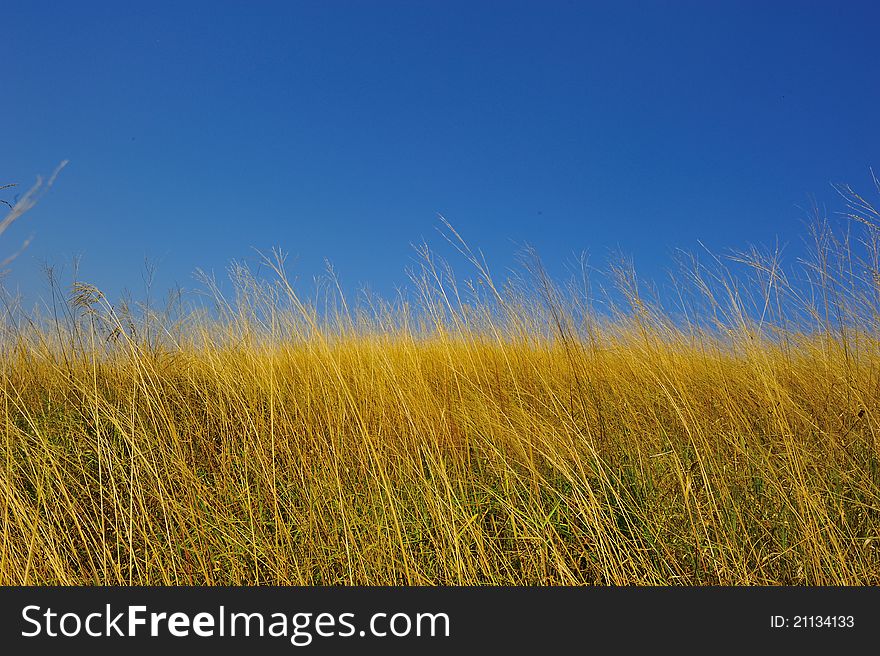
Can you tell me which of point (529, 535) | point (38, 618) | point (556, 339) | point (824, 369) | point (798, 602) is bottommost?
point (798, 602)

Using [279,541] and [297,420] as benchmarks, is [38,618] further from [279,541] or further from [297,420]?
[297,420]

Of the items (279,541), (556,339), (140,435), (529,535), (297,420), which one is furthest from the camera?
(556,339)

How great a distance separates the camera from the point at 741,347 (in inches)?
119

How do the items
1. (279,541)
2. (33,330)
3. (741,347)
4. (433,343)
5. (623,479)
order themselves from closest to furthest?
(279,541) < (623,479) < (741,347) < (33,330) < (433,343)

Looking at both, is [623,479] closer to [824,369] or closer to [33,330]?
[824,369]

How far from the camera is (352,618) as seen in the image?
157 centimetres

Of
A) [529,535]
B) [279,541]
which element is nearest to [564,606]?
[529,535]

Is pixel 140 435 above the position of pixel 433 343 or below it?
below

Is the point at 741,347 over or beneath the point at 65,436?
over

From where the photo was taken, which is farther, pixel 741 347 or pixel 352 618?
pixel 741 347

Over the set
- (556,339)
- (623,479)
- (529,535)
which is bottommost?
(529,535)

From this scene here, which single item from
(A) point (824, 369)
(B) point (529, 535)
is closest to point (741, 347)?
(A) point (824, 369)

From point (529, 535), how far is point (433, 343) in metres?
2.43

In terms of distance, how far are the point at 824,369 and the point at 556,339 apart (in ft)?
5.02
